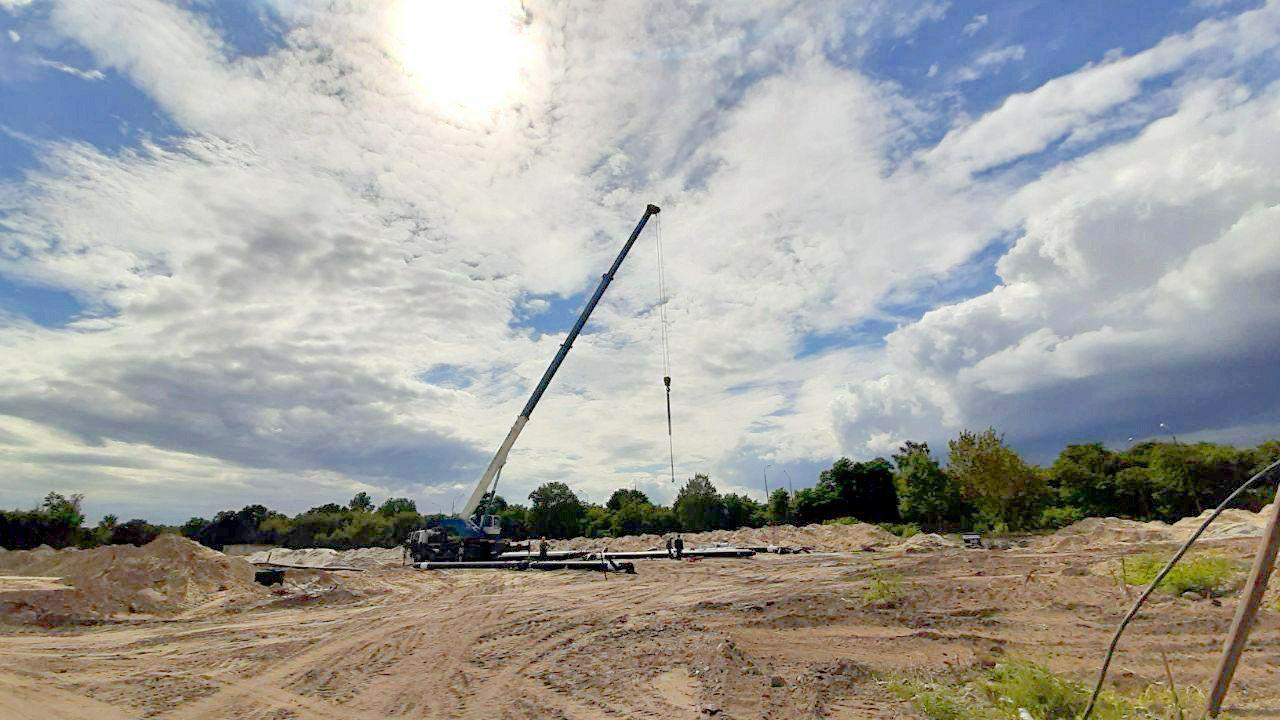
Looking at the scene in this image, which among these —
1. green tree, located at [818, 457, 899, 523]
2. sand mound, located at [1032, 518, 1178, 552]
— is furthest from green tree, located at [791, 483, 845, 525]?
sand mound, located at [1032, 518, 1178, 552]

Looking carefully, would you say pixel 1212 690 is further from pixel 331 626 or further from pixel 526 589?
pixel 526 589

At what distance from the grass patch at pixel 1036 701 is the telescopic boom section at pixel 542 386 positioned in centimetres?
4117

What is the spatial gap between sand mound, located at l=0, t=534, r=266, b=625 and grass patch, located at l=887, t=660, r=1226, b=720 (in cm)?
2515

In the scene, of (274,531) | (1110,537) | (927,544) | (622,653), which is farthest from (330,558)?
(1110,537)

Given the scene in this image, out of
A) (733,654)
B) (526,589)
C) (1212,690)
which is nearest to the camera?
(1212,690)

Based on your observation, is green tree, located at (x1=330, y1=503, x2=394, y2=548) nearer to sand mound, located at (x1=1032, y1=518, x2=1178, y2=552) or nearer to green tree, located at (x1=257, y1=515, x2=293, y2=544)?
green tree, located at (x1=257, y1=515, x2=293, y2=544)

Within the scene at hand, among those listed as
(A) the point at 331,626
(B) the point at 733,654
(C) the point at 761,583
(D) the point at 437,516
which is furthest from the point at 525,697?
(D) the point at 437,516

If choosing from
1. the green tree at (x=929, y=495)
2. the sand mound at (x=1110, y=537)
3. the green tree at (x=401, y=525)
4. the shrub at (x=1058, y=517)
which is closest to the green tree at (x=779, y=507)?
the green tree at (x=929, y=495)

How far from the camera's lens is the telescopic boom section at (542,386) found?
153 feet

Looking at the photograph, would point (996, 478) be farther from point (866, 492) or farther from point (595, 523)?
point (595, 523)

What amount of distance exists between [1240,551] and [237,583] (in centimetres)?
3825

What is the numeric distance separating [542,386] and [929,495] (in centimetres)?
3522

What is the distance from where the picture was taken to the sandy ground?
9.34 metres

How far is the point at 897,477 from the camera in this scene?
65875 mm
